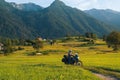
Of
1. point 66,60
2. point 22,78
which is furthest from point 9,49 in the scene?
point 22,78

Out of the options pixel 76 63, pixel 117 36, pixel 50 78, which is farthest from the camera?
pixel 117 36

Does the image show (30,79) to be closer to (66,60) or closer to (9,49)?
(66,60)

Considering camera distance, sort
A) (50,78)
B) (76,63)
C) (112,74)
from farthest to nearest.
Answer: (76,63) → (112,74) → (50,78)

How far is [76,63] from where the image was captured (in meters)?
53.3

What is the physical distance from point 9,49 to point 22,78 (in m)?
130

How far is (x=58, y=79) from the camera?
32.3 meters

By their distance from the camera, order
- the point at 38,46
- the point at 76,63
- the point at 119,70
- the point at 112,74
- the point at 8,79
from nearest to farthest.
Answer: the point at 8,79, the point at 112,74, the point at 119,70, the point at 76,63, the point at 38,46

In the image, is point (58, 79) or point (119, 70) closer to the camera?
point (58, 79)

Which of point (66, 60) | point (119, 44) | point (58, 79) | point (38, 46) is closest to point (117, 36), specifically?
point (119, 44)

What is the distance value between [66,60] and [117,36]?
105 meters

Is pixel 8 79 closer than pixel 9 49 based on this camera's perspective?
Yes

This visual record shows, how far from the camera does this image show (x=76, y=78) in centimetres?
3375

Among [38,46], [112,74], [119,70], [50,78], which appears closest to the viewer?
[50,78]

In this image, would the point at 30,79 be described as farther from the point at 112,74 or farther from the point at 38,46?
the point at 38,46
